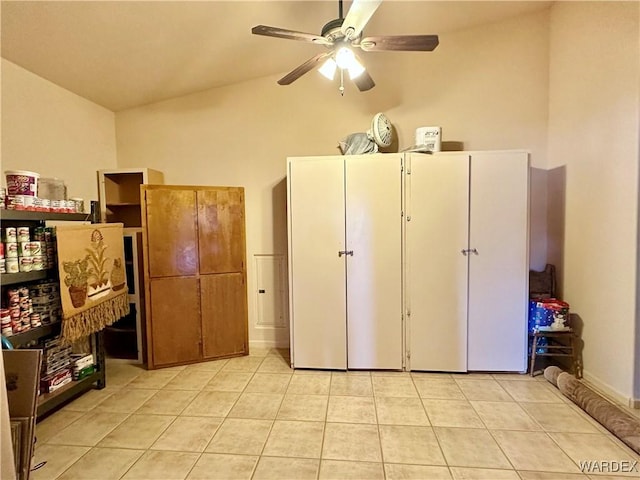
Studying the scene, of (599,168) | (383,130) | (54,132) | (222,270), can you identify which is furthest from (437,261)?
(54,132)

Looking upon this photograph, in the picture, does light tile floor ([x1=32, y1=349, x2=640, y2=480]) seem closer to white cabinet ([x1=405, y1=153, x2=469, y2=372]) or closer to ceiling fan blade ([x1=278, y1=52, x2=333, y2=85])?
white cabinet ([x1=405, y1=153, x2=469, y2=372])

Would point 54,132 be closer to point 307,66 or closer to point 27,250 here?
point 27,250

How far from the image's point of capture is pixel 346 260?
2768 mm

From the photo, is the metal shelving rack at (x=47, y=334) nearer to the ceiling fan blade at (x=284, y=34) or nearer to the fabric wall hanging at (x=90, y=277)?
the fabric wall hanging at (x=90, y=277)

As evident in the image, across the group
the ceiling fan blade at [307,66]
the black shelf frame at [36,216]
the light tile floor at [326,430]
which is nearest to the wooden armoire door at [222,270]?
the light tile floor at [326,430]

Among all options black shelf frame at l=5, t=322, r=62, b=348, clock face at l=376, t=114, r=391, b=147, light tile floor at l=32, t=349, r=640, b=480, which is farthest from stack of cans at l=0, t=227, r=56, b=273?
clock face at l=376, t=114, r=391, b=147

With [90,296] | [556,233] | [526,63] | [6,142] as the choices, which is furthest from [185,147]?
[556,233]

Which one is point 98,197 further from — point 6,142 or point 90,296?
point 90,296

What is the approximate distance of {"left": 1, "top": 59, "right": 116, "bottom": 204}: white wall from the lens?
7.72 feet

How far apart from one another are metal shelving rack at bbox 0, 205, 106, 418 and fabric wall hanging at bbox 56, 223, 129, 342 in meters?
0.11

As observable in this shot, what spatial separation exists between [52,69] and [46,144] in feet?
1.89

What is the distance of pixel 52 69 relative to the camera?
8.16ft

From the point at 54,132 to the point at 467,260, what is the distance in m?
3.61

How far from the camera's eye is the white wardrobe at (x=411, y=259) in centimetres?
263
